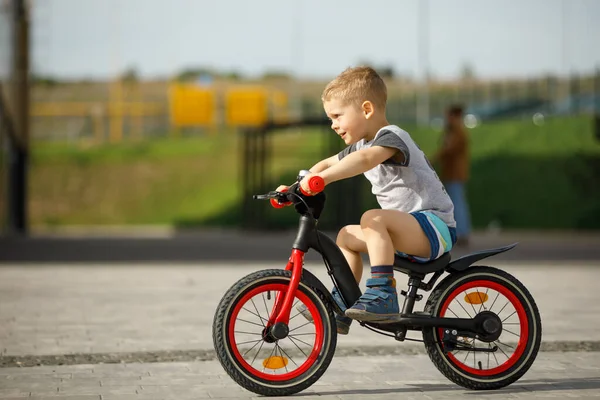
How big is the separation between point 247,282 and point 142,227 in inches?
744

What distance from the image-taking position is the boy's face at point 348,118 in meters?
6.00

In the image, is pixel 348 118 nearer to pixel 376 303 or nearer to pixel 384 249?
pixel 384 249

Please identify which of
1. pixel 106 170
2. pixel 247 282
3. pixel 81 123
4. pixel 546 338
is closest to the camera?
pixel 247 282

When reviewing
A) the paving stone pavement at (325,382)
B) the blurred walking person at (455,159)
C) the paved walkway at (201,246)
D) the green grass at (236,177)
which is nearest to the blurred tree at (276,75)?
the green grass at (236,177)

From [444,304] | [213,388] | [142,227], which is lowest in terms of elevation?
[142,227]

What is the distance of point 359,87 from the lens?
19.6 feet

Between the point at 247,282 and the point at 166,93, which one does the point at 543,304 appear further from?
the point at 166,93

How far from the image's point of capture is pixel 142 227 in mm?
24469

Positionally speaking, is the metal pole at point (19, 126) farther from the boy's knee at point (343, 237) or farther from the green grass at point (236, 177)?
the boy's knee at point (343, 237)

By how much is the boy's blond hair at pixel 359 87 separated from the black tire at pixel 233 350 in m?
0.88

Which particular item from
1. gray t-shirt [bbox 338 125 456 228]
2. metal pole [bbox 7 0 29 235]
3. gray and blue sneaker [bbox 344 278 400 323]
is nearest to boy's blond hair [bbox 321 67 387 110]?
gray t-shirt [bbox 338 125 456 228]

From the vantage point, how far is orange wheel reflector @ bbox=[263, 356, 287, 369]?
5906 mm

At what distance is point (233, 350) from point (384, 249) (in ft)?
2.76

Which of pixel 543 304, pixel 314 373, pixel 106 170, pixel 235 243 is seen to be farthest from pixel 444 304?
pixel 106 170
